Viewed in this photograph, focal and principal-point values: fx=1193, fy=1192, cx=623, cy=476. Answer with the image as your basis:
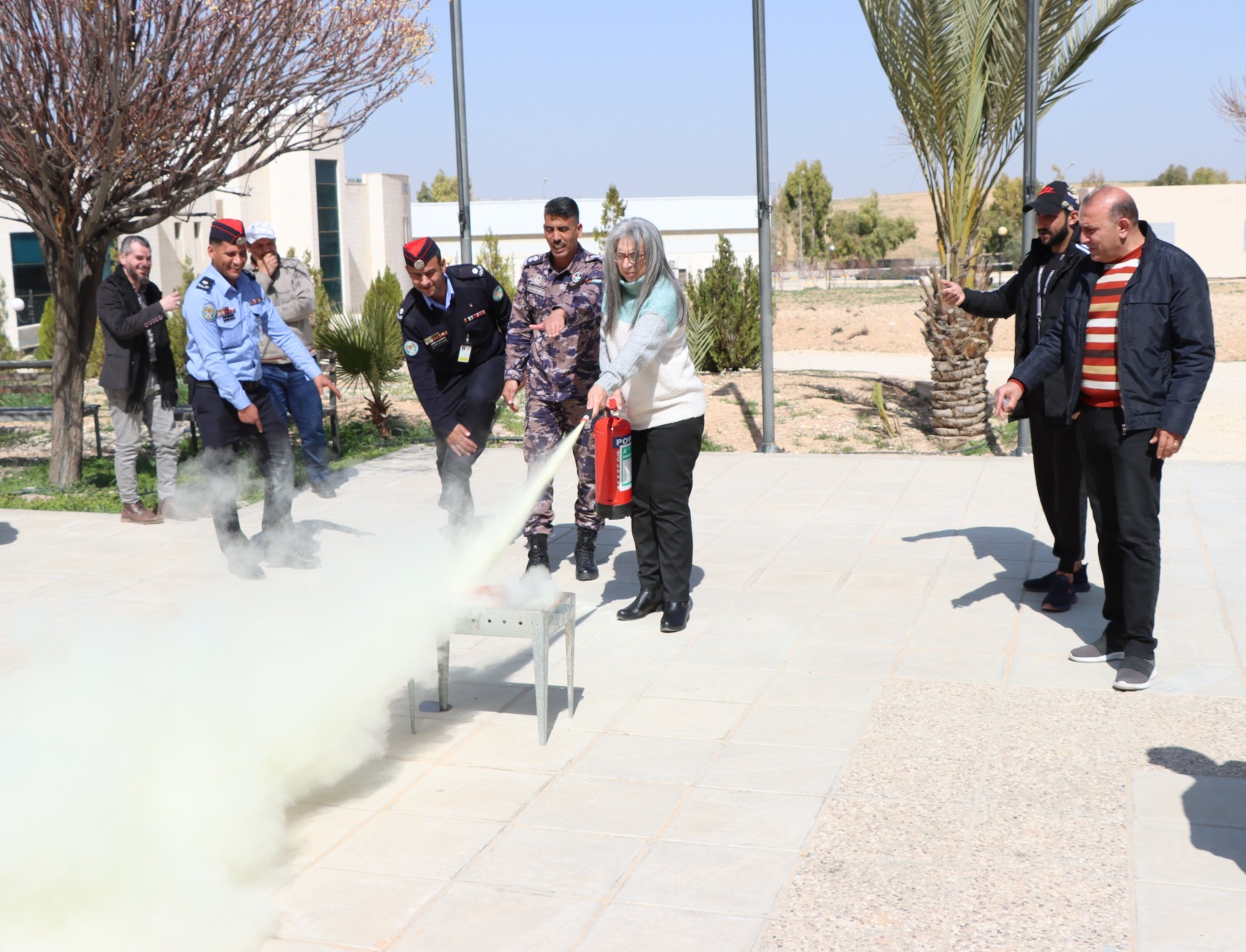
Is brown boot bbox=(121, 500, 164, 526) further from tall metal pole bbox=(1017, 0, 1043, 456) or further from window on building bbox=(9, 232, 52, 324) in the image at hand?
window on building bbox=(9, 232, 52, 324)

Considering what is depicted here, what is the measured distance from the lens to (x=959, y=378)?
42.1 ft

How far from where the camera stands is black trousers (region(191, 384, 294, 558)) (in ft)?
22.2

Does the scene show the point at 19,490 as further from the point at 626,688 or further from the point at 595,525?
the point at 626,688

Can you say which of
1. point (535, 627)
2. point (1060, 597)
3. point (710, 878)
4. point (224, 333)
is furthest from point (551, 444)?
point (710, 878)

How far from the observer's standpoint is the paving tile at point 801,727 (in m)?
4.58

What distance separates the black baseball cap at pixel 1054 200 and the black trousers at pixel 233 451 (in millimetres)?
4287

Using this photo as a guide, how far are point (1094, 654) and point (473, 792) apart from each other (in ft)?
9.68

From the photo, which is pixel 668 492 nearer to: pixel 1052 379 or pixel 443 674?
pixel 443 674

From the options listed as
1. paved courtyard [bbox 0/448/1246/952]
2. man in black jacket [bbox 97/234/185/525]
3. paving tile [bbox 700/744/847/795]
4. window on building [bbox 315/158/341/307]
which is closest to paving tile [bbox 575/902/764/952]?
paved courtyard [bbox 0/448/1246/952]

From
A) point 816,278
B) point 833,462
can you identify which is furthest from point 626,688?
point 816,278

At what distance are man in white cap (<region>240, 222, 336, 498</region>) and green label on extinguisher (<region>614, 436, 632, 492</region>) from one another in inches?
161

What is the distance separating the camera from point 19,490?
9922 millimetres

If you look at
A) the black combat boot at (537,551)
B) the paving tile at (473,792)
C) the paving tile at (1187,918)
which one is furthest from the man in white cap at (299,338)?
the paving tile at (1187,918)

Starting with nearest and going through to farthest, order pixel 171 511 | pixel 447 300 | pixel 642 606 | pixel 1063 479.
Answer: pixel 1063 479 → pixel 642 606 → pixel 447 300 → pixel 171 511
